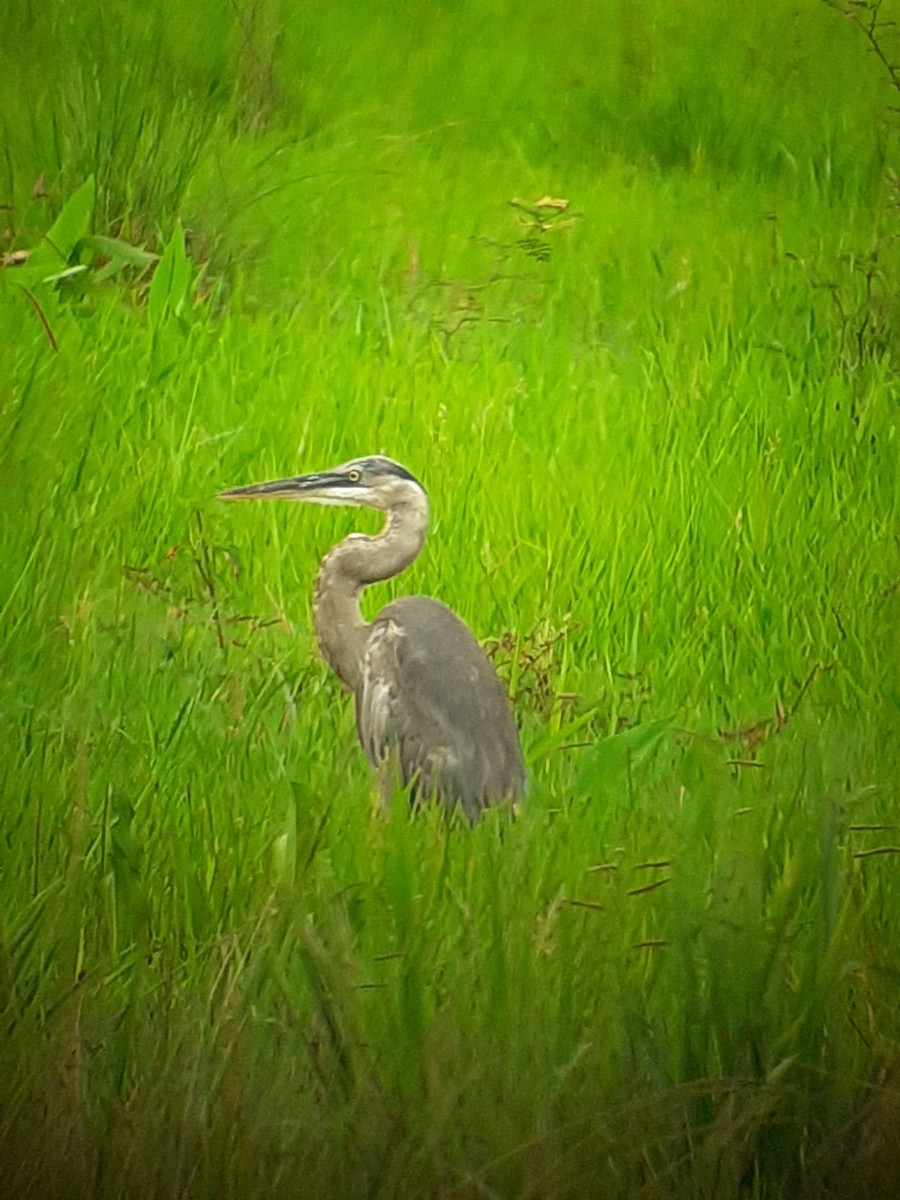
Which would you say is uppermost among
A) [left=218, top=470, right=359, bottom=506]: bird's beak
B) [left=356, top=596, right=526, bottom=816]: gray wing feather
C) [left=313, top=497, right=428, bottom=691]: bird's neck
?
[left=218, top=470, right=359, bottom=506]: bird's beak

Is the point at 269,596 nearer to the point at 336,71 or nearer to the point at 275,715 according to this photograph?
the point at 275,715

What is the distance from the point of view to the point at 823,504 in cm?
163

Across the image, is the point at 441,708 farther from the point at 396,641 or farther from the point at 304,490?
the point at 304,490

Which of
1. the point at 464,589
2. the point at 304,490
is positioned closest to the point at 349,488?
the point at 304,490

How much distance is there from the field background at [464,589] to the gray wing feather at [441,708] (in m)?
0.03

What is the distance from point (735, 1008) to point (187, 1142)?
49 centimetres

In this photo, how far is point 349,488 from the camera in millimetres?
1561

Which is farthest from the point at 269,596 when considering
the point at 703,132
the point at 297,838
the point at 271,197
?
the point at 703,132

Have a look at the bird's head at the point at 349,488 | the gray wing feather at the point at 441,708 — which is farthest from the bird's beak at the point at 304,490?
the gray wing feather at the point at 441,708

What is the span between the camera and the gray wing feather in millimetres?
1541

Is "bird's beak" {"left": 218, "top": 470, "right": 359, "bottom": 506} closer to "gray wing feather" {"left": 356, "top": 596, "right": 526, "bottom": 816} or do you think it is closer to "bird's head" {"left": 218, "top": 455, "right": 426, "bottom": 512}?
"bird's head" {"left": 218, "top": 455, "right": 426, "bottom": 512}

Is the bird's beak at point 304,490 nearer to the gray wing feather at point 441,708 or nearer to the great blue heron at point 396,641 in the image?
the great blue heron at point 396,641

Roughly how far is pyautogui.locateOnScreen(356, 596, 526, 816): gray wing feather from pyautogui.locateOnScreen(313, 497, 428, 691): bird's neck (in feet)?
0.06

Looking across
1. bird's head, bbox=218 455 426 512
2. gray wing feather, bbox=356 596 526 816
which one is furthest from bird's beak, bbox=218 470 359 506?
gray wing feather, bbox=356 596 526 816
